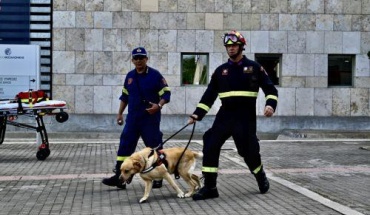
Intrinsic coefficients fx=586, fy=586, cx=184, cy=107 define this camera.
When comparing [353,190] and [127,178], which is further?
[353,190]

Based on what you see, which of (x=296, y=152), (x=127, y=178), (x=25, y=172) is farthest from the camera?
(x=296, y=152)

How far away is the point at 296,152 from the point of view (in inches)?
559

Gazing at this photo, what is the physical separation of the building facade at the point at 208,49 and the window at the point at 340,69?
0.31 ft

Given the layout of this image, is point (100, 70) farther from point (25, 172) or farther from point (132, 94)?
point (132, 94)

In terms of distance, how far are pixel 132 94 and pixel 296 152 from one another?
677 cm

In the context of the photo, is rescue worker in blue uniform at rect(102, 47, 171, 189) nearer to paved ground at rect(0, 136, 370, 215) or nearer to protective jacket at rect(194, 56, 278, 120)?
paved ground at rect(0, 136, 370, 215)

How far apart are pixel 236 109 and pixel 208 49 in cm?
1261

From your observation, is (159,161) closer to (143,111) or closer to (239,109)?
(143,111)

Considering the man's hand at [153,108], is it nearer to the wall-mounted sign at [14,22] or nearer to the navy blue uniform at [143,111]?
the navy blue uniform at [143,111]

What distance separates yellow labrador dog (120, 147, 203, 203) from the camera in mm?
7254

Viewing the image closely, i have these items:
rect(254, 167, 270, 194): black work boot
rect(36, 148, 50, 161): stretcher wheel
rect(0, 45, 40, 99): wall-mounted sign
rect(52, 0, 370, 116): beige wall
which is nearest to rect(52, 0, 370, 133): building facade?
rect(52, 0, 370, 116): beige wall

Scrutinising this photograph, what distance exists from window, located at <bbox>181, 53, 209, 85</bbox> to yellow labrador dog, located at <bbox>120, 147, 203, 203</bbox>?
12.6 meters

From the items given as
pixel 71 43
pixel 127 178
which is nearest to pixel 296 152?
pixel 127 178

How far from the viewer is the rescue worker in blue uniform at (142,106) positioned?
→ 8.39 meters
